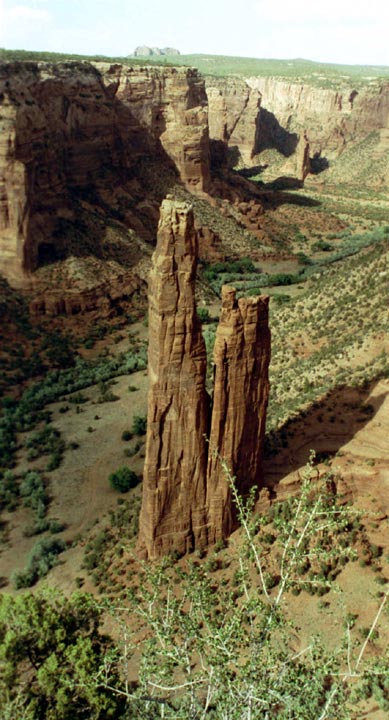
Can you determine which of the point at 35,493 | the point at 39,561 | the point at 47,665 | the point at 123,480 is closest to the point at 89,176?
the point at 35,493

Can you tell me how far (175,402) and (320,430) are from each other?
10.4m

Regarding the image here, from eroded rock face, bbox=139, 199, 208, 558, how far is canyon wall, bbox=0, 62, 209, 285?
39490 millimetres

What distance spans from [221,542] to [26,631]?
10180 millimetres

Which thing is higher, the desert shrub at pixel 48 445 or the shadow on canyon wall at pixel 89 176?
the shadow on canyon wall at pixel 89 176

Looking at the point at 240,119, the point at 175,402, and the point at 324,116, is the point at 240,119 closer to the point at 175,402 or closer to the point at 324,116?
the point at 324,116

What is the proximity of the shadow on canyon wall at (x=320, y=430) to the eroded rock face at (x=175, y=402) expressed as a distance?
4641 mm

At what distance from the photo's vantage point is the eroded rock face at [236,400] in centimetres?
2491

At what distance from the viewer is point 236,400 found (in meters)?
25.7

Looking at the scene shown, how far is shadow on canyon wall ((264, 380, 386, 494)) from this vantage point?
98.4 ft

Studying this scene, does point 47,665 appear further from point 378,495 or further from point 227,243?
point 227,243

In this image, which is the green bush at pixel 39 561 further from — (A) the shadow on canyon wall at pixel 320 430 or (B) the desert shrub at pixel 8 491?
(A) the shadow on canyon wall at pixel 320 430

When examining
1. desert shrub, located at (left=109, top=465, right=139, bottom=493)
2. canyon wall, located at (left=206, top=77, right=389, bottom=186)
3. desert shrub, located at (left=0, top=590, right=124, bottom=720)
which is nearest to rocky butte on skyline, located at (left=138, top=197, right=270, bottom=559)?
desert shrub, located at (left=0, top=590, right=124, bottom=720)

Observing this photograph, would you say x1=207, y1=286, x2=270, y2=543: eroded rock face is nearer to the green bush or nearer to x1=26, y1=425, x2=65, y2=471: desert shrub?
the green bush

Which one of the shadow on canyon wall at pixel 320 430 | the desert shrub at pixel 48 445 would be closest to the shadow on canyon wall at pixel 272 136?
the desert shrub at pixel 48 445
